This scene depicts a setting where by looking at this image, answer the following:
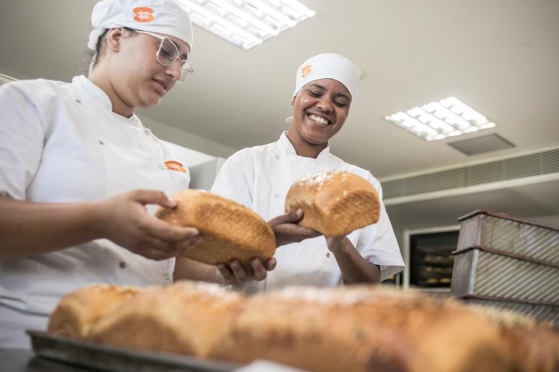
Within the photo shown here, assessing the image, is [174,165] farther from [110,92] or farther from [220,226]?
[220,226]

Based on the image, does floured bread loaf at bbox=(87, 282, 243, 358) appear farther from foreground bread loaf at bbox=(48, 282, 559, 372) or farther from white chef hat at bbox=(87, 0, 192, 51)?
white chef hat at bbox=(87, 0, 192, 51)

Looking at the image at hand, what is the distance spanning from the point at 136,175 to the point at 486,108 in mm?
3595

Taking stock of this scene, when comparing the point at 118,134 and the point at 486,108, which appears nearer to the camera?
the point at 118,134

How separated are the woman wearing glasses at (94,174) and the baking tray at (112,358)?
27cm

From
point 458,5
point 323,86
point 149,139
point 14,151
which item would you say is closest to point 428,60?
point 458,5

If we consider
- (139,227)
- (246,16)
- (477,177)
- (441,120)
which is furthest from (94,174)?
(477,177)

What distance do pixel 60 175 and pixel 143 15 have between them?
0.59 m

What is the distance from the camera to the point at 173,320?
63 centimetres

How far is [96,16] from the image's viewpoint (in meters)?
1.52

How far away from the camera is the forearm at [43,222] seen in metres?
0.93

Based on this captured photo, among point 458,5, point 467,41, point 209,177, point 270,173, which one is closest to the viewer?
point 270,173

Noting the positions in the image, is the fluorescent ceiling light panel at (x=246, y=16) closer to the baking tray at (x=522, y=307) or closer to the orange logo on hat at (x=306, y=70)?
the orange logo on hat at (x=306, y=70)

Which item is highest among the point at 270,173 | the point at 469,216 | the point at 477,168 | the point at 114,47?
the point at 477,168

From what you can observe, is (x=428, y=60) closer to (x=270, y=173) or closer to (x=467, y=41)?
(x=467, y=41)
